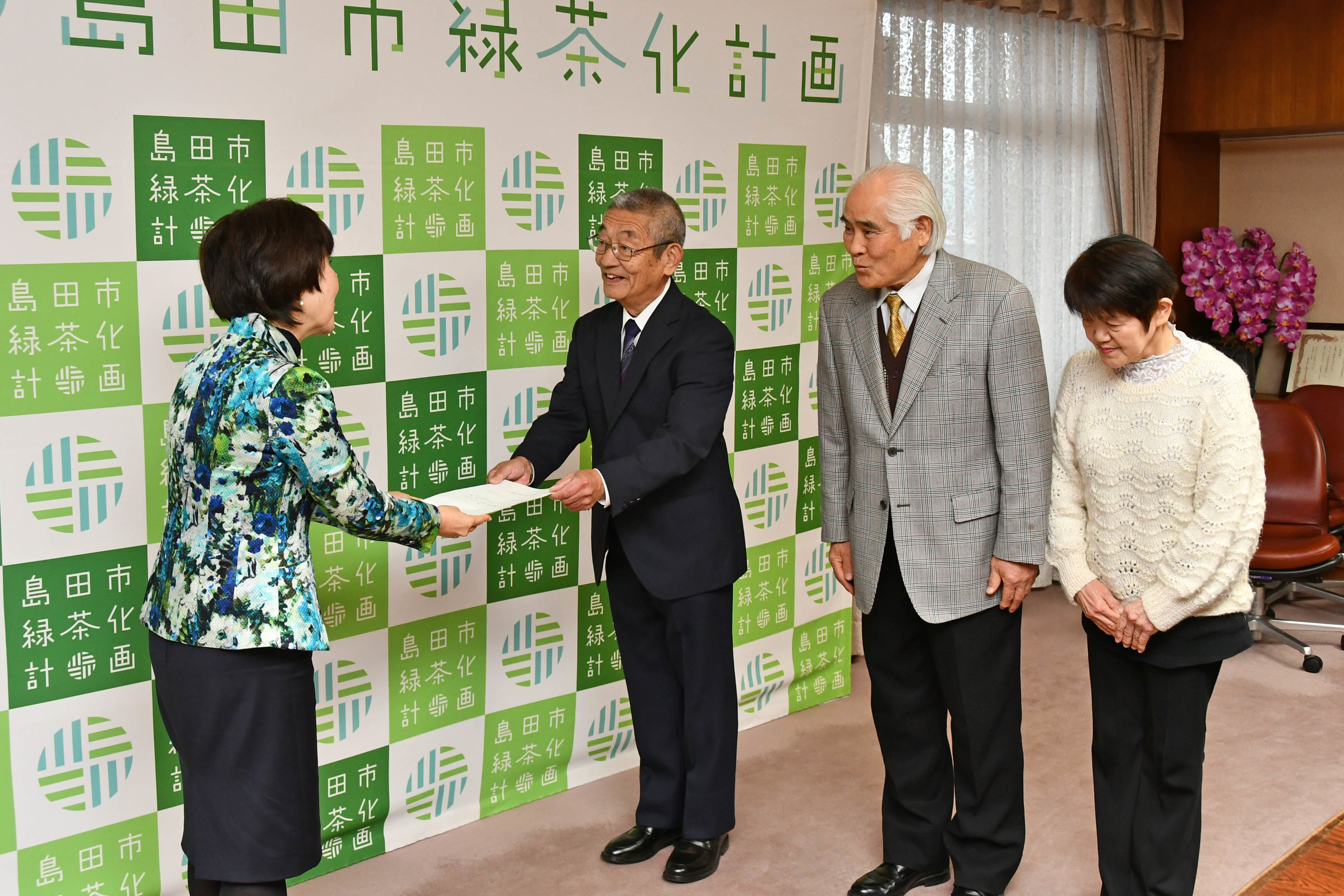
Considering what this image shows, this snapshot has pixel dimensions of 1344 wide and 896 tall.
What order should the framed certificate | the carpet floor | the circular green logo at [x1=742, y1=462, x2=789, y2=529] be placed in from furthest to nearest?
the framed certificate
the circular green logo at [x1=742, y1=462, x2=789, y2=529]
the carpet floor

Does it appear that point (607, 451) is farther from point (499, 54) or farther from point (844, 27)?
point (844, 27)

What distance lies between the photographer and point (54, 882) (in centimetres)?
254

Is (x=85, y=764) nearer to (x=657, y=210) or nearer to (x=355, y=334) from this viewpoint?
(x=355, y=334)

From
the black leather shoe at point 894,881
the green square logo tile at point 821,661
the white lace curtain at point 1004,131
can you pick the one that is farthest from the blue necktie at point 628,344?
the white lace curtain at point 1004,131

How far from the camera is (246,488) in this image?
6.31 feet

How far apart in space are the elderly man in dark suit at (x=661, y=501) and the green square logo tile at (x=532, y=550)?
369 mm

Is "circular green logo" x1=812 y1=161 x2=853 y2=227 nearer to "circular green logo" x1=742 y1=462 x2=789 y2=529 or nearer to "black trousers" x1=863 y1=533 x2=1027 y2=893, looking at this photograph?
"circular green logo" x1=742 y1=462 x2=789 y2=529

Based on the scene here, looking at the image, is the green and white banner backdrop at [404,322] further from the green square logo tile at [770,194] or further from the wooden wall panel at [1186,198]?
the wooden wall panel at [1186,198]

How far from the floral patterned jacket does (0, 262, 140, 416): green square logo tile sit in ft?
1.95

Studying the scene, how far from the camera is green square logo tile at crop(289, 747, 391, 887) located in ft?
9.64

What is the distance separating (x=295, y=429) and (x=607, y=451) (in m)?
1.02

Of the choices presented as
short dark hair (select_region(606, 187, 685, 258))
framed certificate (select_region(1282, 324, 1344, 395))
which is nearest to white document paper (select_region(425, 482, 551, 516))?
short dark hair (select_region(606, 187, 685, 258))

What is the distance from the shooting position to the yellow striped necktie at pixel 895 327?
256cm

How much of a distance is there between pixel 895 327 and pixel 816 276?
141 centimetres
